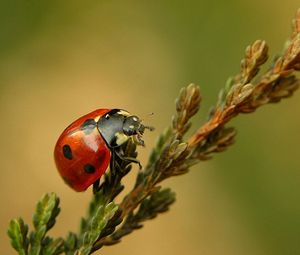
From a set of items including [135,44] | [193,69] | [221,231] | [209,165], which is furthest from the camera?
[135,44]

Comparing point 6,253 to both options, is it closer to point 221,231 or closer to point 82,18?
point 221,231

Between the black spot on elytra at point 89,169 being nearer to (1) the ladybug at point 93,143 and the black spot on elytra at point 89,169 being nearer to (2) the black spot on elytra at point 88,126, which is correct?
(1) the ladybug at point 93,143

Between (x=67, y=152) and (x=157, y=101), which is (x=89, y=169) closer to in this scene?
(x=67, y=152)

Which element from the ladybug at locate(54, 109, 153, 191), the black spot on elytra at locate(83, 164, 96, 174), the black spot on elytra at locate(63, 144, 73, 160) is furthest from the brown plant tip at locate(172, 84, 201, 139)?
the black spot on elytra at locate(63, 144, 73, 160)

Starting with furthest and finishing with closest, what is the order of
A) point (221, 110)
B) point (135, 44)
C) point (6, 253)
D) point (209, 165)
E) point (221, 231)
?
point (135, 44)
point (209, 165)
point (221, 231)
point (6, 253)
point (221, 110)

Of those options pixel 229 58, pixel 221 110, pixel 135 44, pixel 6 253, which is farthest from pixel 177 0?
pixel 221 110

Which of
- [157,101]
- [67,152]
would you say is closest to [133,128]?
[67,152]
